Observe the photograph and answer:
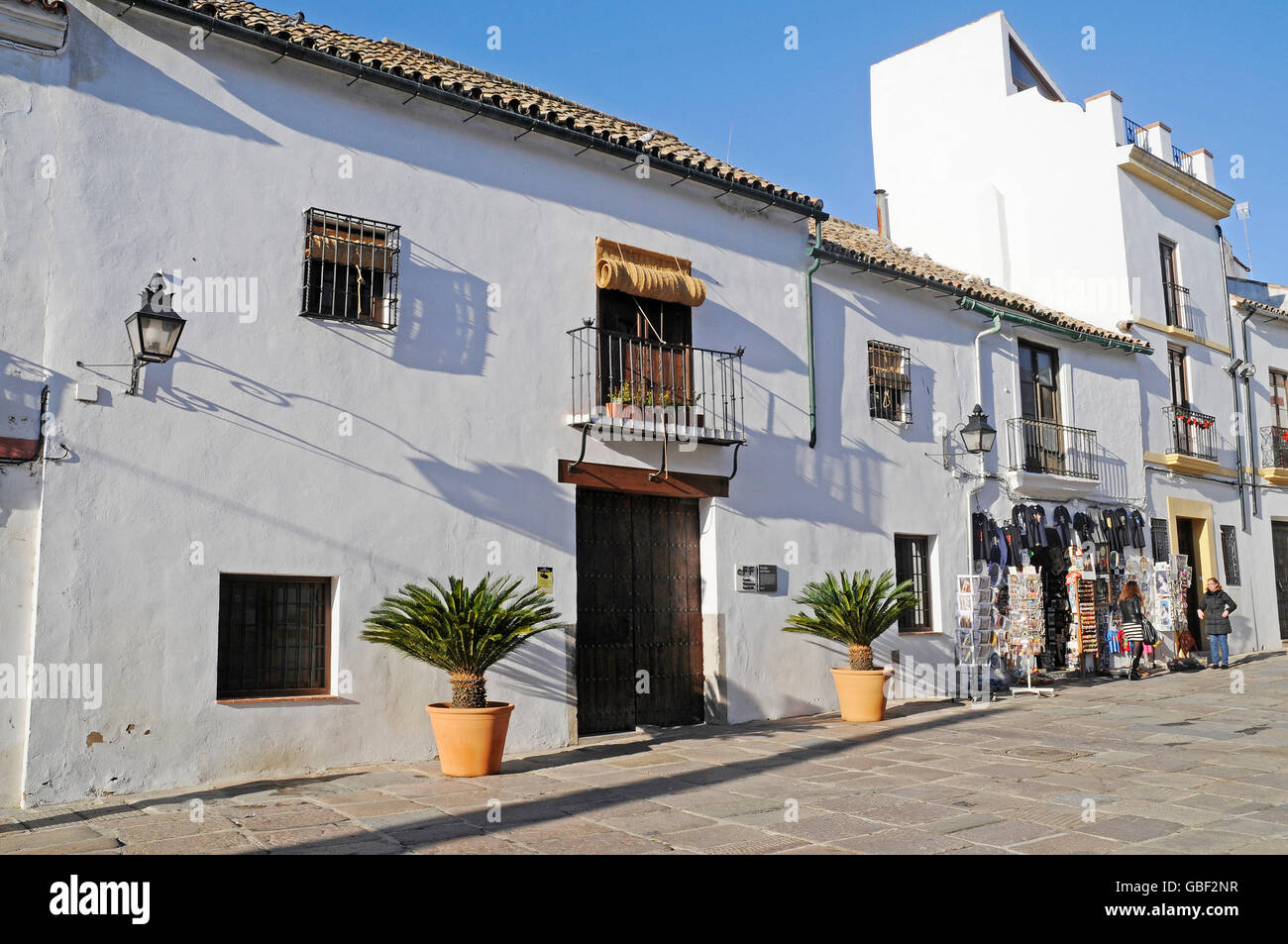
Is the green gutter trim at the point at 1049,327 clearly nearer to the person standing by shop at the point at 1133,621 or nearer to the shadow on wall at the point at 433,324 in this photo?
the person standing by shop at the point at 1133,621

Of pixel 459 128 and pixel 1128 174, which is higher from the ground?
pixel 1128 174

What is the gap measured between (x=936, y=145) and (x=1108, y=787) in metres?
15.7

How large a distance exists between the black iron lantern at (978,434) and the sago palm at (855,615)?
2995mm

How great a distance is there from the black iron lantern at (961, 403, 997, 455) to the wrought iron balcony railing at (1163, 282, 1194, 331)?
24.4 ft

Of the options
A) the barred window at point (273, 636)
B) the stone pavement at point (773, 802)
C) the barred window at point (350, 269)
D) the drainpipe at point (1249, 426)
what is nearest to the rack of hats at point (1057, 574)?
the stone pavement at point (773, 802)

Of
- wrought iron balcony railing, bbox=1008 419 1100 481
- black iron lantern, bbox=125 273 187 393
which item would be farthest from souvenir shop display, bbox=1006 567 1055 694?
black iron lantern, bbox=125 273 187 393

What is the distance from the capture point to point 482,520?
29.8ft

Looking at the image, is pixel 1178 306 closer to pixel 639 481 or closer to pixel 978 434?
pixel 978 434

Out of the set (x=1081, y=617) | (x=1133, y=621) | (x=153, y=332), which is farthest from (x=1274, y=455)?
(x=153, y=332)

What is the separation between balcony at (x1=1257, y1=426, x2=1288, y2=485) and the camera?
19.4 meters

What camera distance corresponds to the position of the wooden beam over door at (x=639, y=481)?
9866 millimetres
